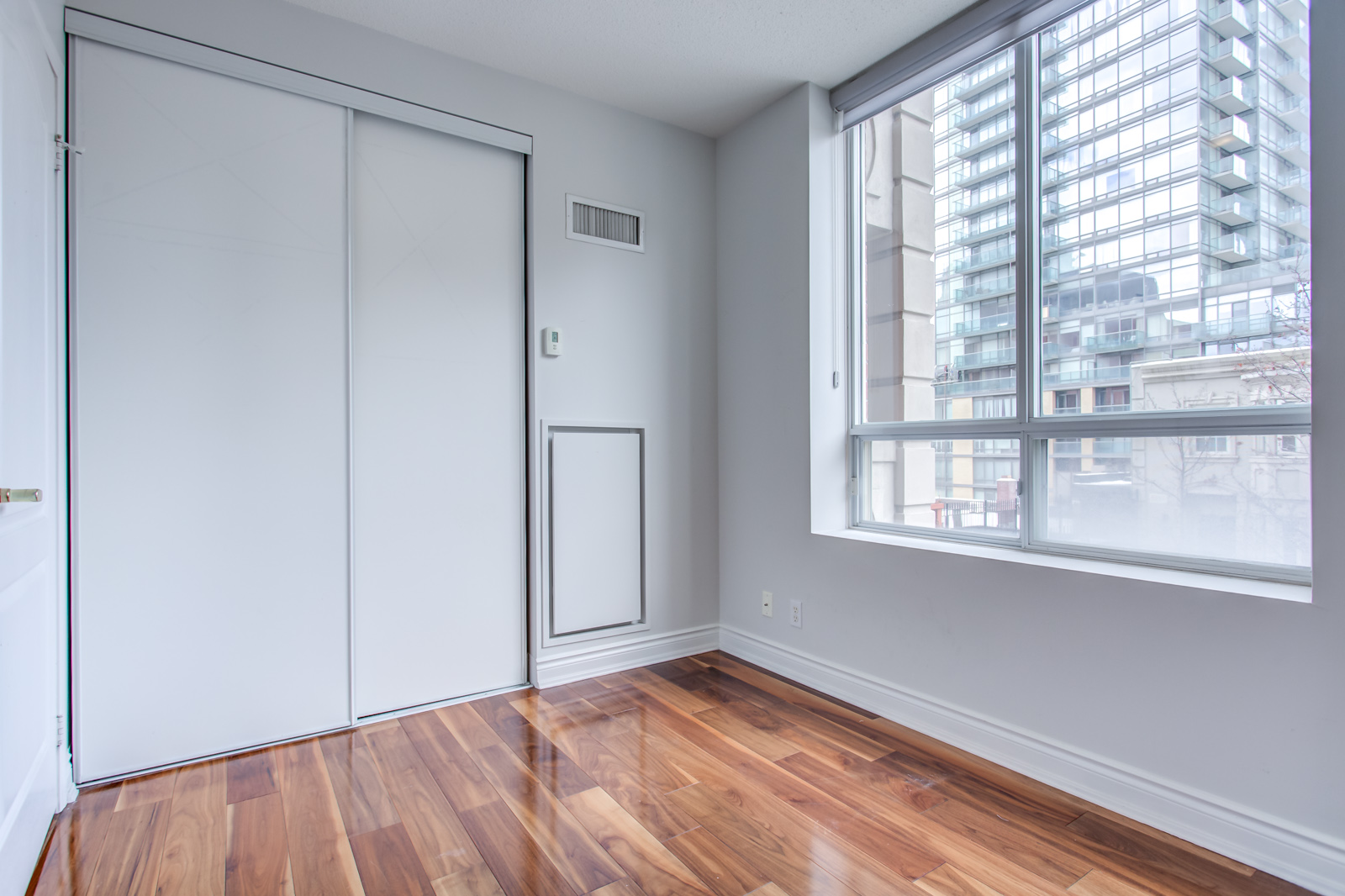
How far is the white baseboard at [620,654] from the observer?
2.81 m

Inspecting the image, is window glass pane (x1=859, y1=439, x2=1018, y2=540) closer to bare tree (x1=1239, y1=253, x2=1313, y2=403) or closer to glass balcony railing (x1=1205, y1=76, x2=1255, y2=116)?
bare tree (x1=1239, y1=253, x2=1313, y2=403)

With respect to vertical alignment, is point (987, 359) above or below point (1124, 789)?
above

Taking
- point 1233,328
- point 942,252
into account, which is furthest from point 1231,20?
point 942,252

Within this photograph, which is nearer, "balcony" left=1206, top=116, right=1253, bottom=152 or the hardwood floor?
the hardwood floor

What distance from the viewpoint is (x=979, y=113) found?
7.83ft

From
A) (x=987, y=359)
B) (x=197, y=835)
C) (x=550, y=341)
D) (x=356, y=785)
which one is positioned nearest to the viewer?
(x=197, y=835)

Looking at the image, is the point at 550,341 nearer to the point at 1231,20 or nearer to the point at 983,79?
the point at 983,79

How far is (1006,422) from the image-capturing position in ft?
7.45

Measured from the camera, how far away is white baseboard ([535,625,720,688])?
9.21 feet

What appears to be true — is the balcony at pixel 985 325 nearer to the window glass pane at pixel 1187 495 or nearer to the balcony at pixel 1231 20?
the window glass pane at pixel 1187 495

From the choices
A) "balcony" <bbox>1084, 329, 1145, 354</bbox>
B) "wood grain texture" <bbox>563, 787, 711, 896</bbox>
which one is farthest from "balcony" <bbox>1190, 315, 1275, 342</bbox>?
"wood grain texture" <bbox>563, 787, 711, 896</bbox>

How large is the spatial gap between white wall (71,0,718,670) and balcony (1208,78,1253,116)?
1.96 m

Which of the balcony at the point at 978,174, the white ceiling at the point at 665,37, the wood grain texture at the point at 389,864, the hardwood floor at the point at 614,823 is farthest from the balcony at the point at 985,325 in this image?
the wood grain texture at the point at 389,864

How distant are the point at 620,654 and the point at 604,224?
6.21 feet
